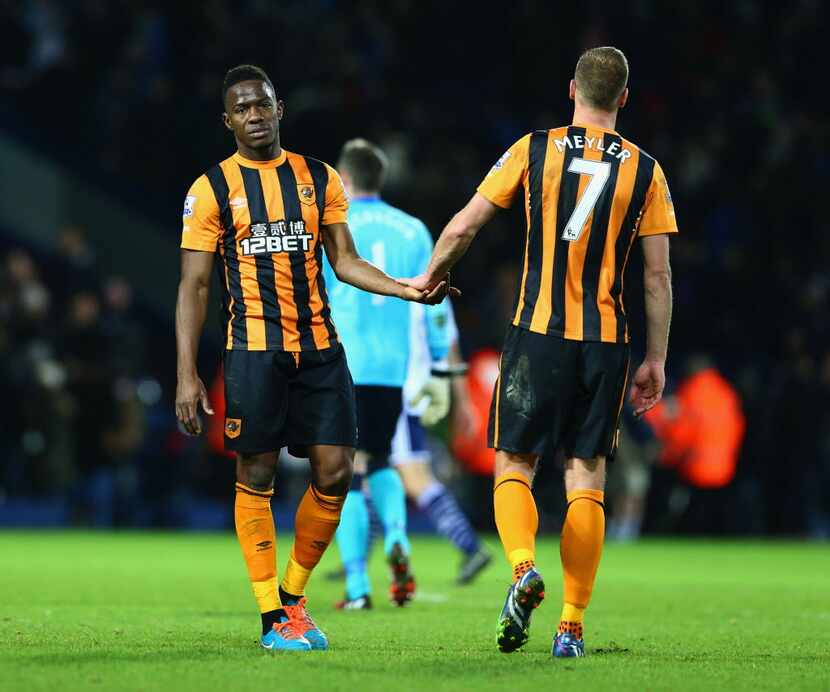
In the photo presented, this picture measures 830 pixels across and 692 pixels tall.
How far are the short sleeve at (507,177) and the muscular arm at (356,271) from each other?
1.48 ft

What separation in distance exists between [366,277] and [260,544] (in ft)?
3.50

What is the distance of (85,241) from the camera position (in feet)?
60.4

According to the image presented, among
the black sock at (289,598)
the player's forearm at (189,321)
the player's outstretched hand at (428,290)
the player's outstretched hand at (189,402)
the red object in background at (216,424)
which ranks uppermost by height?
the player's outstretched hand at (428,290)

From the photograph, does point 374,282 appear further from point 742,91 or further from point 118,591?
point 742,91

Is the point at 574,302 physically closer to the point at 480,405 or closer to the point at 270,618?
the point at 270,618

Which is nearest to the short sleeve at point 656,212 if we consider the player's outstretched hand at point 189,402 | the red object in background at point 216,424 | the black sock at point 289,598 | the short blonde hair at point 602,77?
the short blonde hair at point 602,77

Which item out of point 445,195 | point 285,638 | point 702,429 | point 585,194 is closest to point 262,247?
point 585,194

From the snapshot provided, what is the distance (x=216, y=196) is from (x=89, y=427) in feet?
31.9

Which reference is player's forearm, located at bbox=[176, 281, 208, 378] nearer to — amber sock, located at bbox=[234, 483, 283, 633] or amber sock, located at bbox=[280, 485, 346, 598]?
amber sock, located at bbox=[234, 483, 283, 633]

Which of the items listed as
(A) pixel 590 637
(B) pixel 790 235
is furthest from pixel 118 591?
(B) pixel 790 235

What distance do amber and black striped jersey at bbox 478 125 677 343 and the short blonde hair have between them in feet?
0.39

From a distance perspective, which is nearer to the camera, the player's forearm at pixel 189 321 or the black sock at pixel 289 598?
the player's forearm at pixel 189 321

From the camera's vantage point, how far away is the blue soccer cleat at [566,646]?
19.6 feet

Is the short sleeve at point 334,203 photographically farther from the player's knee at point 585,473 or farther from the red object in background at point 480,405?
the red object in background at point 480,405
